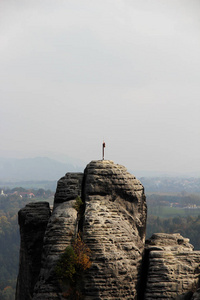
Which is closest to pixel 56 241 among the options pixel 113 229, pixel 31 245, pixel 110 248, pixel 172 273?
pixel 110 248

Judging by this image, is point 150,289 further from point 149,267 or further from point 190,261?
point 190,261

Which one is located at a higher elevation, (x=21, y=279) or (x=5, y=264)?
(x=21, y=279)

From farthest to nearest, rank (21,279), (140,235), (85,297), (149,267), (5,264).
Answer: (5,264) < (21,279) < (140,235) < (149,267) < (85,297)

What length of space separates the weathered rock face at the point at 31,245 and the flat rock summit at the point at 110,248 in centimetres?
48

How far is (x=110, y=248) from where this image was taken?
2419 centimetres

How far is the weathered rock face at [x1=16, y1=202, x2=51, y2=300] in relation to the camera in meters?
29.5

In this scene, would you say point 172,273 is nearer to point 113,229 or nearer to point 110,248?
point 110,248

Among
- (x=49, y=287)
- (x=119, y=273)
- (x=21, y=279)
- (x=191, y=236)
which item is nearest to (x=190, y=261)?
(x=119, y=273)

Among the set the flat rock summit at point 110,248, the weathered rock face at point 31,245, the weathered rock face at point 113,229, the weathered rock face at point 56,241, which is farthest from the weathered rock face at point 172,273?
the weathered rock face at point 31,245

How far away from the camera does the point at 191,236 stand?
431ft

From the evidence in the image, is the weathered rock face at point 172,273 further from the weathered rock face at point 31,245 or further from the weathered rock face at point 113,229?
the weathered rock face at point 31,245

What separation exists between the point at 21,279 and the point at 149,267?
10046 millimetres

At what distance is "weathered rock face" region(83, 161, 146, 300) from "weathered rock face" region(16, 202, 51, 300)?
191 inches

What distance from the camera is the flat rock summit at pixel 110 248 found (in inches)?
A: 926
